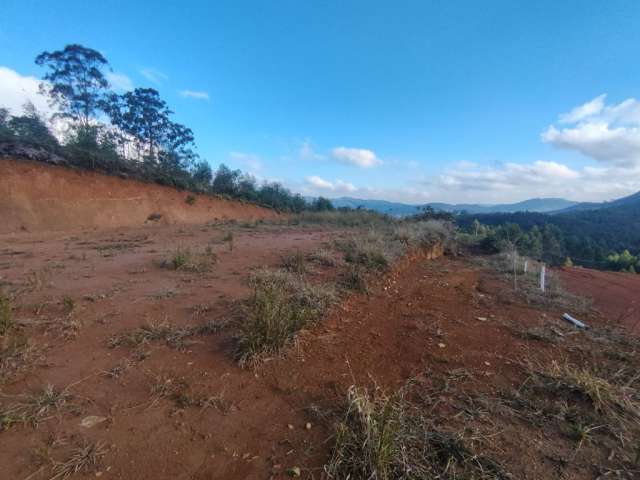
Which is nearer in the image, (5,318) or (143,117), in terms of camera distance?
(5,318)

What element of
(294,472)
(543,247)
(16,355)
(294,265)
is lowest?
(294,472)

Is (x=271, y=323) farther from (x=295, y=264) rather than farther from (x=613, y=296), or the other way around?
(x=613, y=296)

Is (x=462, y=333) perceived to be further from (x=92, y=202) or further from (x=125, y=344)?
(x=92, y=202)

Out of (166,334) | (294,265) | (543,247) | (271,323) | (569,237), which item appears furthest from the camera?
(569,237)

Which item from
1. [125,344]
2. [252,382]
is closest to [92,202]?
[125,344]

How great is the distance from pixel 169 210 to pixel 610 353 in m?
25.3

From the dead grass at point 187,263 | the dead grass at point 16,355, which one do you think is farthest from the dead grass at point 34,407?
the dead grass at point 187,263

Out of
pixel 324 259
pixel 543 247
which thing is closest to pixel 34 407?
pixel 324 259

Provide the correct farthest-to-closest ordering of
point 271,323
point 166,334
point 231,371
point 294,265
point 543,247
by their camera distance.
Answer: point 543,247, point 294,265, point 166,334, point 271,323, point 231,371

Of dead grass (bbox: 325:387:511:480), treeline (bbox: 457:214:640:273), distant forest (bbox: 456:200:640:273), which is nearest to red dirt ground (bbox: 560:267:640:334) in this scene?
treeline (bbox: 457:214:640:273)

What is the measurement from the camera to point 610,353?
10.2 feet

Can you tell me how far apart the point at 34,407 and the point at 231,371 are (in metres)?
1.35

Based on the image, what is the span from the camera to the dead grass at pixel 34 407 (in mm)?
1887

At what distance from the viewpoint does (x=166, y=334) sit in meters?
3.11
